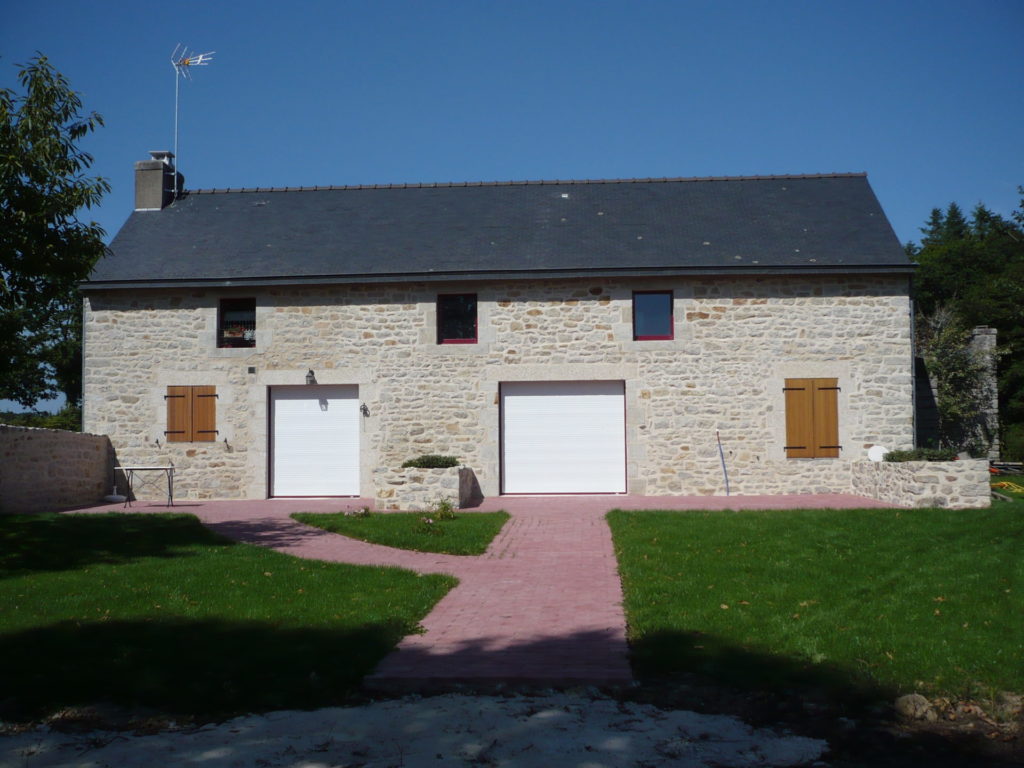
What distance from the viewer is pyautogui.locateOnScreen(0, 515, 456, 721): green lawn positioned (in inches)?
185

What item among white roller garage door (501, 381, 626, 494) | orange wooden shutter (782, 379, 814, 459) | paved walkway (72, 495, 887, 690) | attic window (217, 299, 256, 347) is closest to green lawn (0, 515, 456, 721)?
paved walkway (72, 495, 887, 690)

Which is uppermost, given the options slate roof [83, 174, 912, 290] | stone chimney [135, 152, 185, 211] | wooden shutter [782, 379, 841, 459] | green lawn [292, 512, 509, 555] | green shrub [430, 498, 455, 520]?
stone chimney [135, 152, 185, 211]

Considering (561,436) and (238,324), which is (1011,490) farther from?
(238,324)

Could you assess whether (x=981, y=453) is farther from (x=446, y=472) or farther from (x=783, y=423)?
(x=446, y=472)

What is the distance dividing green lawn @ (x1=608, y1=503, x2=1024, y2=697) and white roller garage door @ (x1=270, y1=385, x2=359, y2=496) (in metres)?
7.01

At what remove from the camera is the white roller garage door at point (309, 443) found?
16078 mm

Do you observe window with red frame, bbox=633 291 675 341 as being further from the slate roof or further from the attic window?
the attic window

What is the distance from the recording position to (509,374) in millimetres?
15617

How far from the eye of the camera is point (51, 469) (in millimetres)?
14203

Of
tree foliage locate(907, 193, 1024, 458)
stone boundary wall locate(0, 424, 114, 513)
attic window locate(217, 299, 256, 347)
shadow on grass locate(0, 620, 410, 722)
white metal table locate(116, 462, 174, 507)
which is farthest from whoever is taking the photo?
tree foliage locate(907, 193, 1024, 458)

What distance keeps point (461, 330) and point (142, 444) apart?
6122mm

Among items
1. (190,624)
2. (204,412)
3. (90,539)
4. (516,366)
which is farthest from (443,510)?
(190,624)

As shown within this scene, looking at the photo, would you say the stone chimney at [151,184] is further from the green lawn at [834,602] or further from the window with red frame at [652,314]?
the green lawn at [834,602]

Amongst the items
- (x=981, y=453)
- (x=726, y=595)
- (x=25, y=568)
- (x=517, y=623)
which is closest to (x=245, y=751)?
(x=517, y=623)
